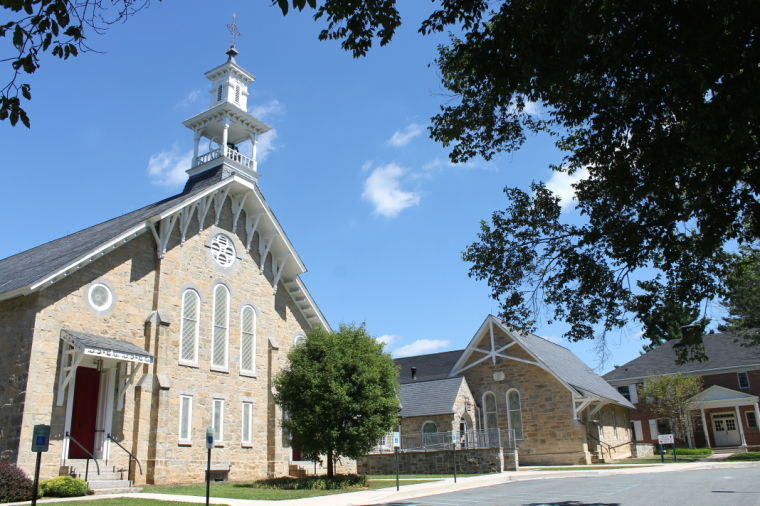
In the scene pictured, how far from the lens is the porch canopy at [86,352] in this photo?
1928 cm

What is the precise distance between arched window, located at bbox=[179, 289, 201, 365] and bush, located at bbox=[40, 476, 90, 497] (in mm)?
6697

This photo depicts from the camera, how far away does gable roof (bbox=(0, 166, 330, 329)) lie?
2022 centimetres

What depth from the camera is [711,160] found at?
862 centimetres

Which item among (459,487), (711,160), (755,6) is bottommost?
(459,487)

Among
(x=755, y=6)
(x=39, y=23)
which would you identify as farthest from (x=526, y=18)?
(x=39, y=23)

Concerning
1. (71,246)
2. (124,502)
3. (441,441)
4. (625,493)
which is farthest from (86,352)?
(441,441)

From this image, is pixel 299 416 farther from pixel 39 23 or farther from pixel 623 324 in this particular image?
pixel 39 23

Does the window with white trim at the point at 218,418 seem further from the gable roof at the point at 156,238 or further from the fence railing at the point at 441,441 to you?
the fence railing at the point at 441,441

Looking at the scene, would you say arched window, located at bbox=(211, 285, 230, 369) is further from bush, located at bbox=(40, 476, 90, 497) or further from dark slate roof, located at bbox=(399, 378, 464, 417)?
dark slate roof, located at bbox=(399, 378, 464, 417)

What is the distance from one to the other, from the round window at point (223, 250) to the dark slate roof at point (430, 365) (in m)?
19.0

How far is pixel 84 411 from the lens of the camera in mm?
20875

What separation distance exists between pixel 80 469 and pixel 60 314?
4966mm

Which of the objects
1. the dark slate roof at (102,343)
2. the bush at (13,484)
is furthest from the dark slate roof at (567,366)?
the bush at (13,484)

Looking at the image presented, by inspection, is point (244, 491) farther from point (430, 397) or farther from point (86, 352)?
point (430, 397)
